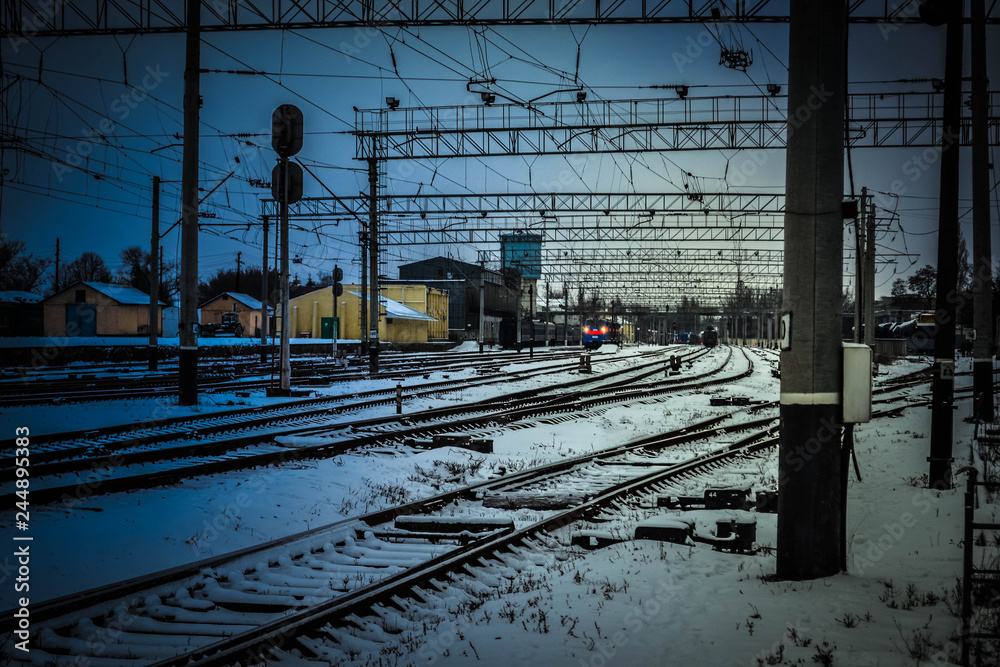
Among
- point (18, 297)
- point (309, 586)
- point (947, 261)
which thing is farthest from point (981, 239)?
point (18, 297)

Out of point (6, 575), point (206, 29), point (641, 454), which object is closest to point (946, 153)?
point (641, 454)

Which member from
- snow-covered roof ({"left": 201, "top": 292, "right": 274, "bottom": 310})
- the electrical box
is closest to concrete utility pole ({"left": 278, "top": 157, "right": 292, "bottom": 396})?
the electrical box

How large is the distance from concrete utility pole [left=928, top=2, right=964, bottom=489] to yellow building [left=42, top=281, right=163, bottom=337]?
5909cm

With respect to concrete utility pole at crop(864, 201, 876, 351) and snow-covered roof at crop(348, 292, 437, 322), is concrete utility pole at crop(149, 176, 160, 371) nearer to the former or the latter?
concrete utility pole at crop(864, 201, 876, 351)

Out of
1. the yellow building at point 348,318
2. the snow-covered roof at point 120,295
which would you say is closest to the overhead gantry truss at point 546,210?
the yellow building at point 348,318

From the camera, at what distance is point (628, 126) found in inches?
1005

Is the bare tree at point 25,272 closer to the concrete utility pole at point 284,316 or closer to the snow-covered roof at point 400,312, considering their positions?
the snow-covered roof at point 400,312

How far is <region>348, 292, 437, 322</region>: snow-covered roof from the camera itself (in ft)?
207

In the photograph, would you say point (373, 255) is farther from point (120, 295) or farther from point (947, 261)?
point (120, 295)

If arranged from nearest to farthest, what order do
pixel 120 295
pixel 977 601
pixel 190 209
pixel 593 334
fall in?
1. pixel 977 601
2. pixel 190 209
3. pixel 120 295
4. pixel 593 334

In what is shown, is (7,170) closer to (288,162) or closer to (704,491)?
(288,162)

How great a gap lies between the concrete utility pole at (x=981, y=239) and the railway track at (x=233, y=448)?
29.2 feet

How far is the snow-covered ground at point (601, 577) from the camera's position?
4652mm

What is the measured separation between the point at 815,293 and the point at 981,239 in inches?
460
